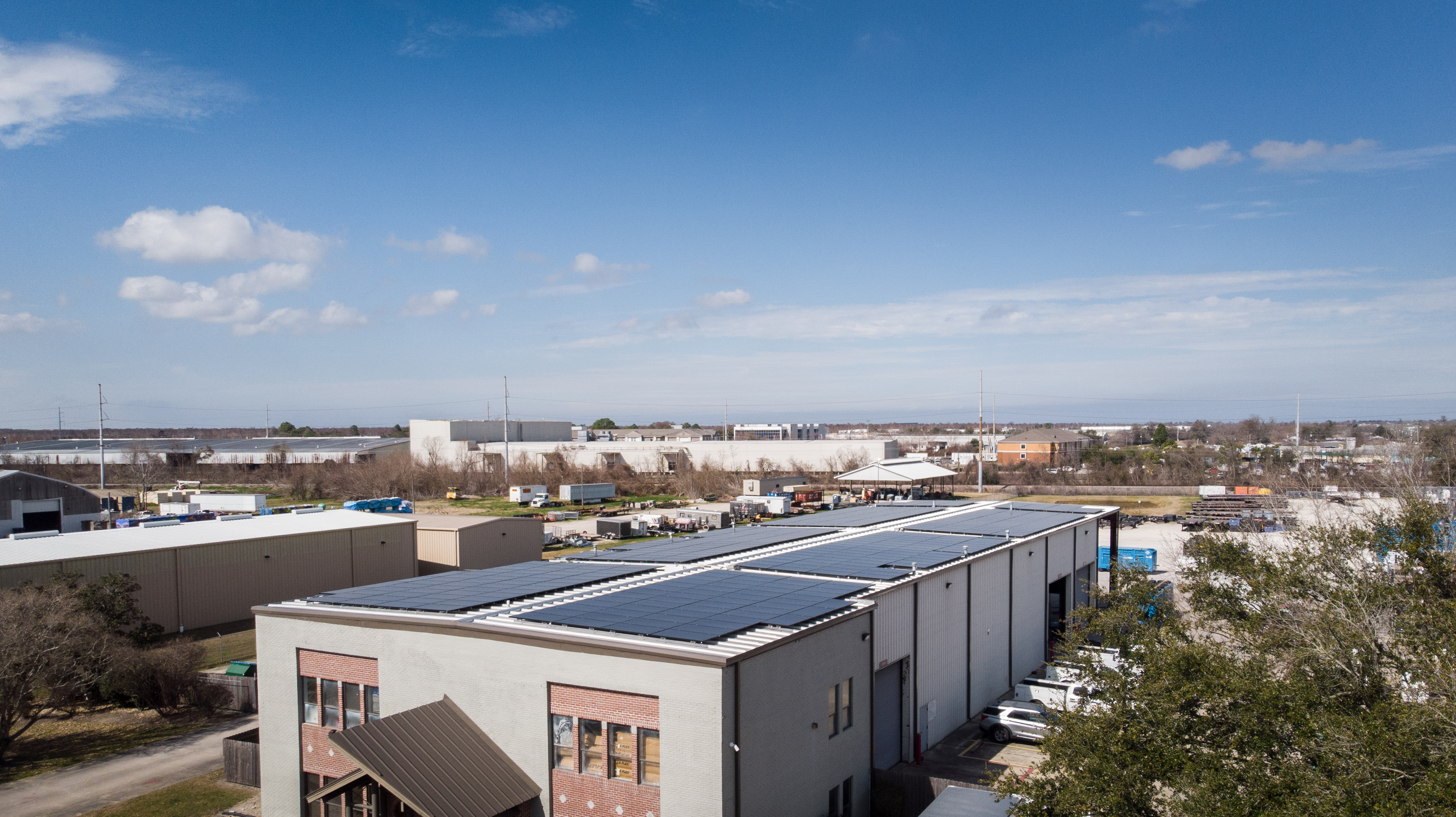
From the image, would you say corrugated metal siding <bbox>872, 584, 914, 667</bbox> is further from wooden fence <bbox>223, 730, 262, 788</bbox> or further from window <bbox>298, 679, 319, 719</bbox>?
wooden fence <bbox>223, 730, 262, 788</bbox>

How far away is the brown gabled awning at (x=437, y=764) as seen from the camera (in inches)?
573

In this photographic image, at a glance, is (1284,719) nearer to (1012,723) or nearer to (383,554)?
(1012,723)

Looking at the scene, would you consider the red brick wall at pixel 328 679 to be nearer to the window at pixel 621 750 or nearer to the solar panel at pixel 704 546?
the window at pixel 621 750

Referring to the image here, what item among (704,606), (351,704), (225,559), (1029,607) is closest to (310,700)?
(351,704)

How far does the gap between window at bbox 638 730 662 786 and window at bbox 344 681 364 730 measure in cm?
717

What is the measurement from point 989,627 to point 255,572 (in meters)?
32.2

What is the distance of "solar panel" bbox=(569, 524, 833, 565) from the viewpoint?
25.3 meters

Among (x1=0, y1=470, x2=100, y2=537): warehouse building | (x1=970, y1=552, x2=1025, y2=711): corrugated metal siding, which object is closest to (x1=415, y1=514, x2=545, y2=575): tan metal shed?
(x1=0, y1=470, x2=100, y2=537): warehouse building

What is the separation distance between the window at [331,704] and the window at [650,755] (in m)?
7.71

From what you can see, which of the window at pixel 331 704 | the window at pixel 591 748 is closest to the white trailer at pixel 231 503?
the window at pixel 331 704

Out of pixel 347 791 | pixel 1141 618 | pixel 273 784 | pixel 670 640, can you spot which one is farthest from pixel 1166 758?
pixel 273 784


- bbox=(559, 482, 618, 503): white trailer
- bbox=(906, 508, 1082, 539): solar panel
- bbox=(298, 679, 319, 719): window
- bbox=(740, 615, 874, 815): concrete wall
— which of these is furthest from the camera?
bbox=(559, 482, 618, 503): white trailer

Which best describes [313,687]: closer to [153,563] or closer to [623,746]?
[623,746]

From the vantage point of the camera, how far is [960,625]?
Answer: 78.6 ft
